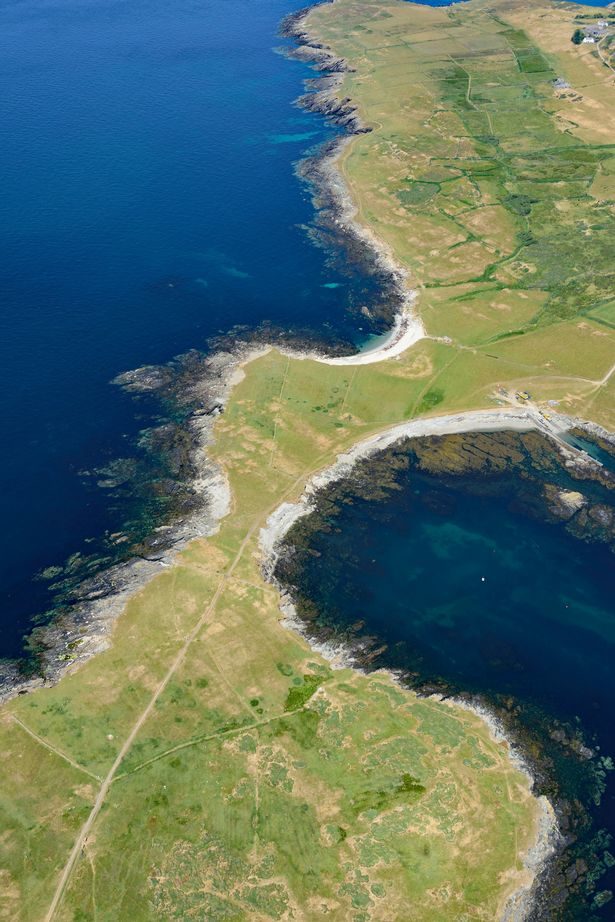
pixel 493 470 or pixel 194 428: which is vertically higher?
pixel 194 428

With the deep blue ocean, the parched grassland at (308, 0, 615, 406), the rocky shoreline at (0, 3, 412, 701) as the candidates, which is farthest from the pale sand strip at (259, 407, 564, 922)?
the deep blue ocean

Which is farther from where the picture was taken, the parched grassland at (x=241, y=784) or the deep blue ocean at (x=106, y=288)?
the deep blue ocean at (x=106, y=288)

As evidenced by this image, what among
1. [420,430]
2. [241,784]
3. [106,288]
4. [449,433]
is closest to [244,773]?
[241,784]

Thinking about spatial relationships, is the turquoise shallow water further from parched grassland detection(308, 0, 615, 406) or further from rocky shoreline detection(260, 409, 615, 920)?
→ parched grassland detection(308, 0, 615, 406)

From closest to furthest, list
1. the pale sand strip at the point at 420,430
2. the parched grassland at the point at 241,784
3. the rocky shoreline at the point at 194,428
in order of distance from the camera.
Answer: the parched grassland at the point at 241,784
the rocky shoreline at the point at 194,428
the pale sand strip at the point at 420,430

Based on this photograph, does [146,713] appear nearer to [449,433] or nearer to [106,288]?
[449,433]

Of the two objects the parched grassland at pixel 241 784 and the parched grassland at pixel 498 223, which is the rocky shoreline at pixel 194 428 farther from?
the parched grassland at pixel 498 223

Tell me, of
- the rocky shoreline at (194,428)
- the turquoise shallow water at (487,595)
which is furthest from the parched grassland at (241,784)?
the turquoise shallow water at (487,595)

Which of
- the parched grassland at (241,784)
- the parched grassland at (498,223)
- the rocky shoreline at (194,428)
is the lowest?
the parched grassland at (241,784)

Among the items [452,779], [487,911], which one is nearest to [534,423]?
[452,779]
